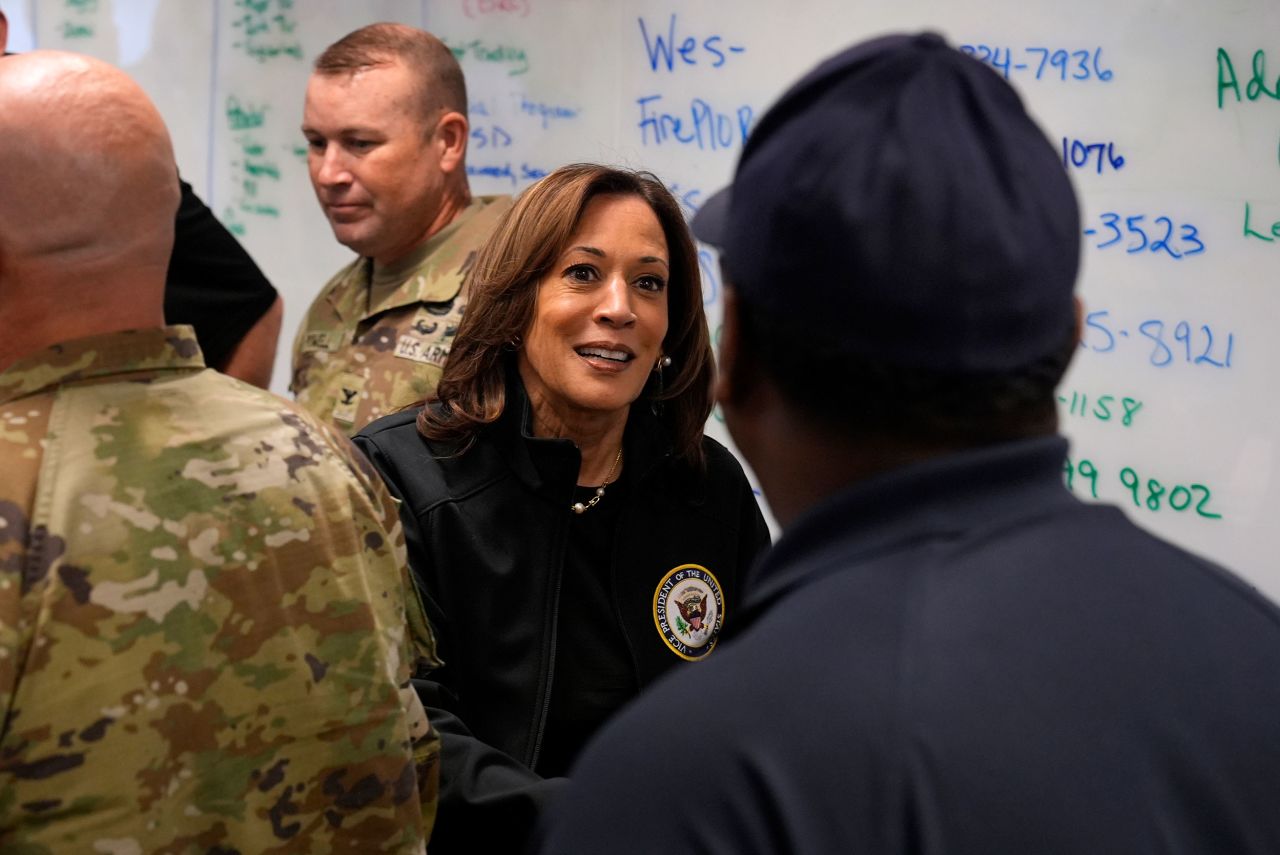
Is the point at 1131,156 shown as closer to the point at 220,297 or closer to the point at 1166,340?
the point at 1166,340

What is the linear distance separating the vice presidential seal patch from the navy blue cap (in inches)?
40.2

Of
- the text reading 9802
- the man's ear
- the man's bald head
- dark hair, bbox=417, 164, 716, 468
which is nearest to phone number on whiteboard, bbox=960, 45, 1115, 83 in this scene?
the text reading 9802

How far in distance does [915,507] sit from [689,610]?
1058 mm

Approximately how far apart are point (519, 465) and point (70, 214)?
75 centimetres

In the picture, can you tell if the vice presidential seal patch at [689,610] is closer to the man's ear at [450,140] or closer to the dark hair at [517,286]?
the dark hair at [517,286]

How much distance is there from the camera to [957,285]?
24.6 inches

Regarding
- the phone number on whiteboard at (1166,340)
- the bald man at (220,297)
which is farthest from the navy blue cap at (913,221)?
the phone number on whiteboard at (1166,340)

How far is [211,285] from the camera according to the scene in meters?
1.85

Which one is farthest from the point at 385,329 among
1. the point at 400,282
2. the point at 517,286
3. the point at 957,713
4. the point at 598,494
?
the point at 957,713

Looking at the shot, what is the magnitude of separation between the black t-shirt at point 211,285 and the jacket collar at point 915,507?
4.42ft

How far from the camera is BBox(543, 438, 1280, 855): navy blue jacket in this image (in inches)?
22.1

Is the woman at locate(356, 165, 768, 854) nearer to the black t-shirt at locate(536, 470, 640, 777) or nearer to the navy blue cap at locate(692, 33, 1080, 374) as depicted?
the black t-shirt at locate(536, 470, 640, 777)

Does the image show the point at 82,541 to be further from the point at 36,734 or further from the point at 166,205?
the point at 166,205

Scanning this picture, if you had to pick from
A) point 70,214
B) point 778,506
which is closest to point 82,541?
point 70,214
